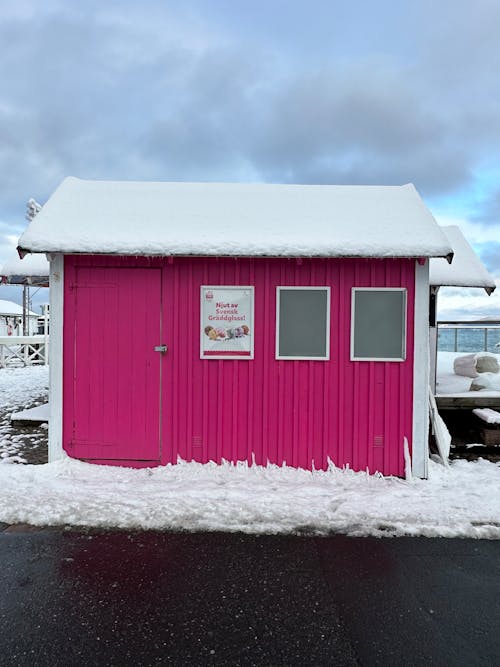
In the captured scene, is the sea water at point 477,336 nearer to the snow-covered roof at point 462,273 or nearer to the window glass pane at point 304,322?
the snow-covered roof at point 462,273

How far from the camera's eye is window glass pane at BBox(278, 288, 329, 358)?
5.36 m

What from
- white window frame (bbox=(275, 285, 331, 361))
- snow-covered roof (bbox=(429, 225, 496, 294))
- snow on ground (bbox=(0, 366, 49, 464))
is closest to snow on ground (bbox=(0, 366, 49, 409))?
snow on ground (bbox=(0, 366, 49, 464))

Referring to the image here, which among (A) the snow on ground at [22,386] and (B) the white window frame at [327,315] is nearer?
(B) the white window frame at [327,315]

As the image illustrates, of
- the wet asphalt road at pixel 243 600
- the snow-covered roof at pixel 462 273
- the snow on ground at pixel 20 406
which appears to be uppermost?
→ the snow-covered roof at pixel 462 273

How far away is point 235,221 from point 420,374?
291cm

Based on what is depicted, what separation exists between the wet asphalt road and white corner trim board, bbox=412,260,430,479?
162 centimetres

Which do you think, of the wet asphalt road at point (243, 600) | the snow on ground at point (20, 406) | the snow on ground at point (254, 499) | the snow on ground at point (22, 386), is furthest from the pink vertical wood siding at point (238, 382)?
the snow on ground at point (22, 386)

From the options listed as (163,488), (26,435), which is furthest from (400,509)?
(26,435)

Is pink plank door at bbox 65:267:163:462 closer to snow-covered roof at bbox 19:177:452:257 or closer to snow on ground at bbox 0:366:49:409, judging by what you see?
snow-covered roof at bbox 19:177:452:257

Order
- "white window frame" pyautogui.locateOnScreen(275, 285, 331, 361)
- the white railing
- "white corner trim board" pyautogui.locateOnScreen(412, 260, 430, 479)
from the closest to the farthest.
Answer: "white corner trim board" pyautogui.locateOnScreen(412, 260, 430, 479) → "white window frame" pyautogui.locateOnScreen(275, 285, 331, 361) → the white railing

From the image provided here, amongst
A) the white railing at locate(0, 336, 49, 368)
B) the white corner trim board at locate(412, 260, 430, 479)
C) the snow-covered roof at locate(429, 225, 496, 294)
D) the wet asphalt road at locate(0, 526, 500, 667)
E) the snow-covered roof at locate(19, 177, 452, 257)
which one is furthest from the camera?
the white railing at locate(0, 336, 49, 368)

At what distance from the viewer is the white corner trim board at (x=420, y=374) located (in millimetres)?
5234

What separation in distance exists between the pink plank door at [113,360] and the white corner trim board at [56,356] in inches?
4.8

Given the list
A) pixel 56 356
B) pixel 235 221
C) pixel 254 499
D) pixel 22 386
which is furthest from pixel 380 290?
pixel 22 386
